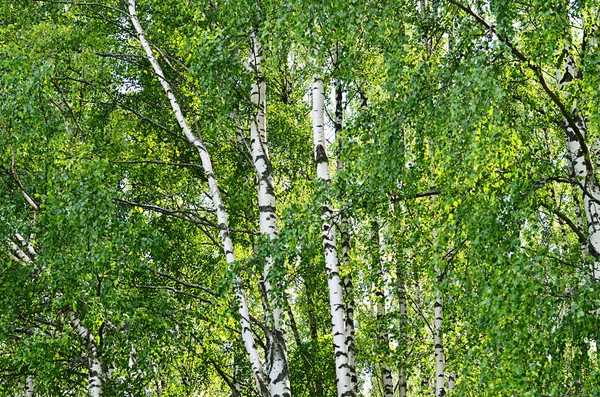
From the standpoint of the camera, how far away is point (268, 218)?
8594mm

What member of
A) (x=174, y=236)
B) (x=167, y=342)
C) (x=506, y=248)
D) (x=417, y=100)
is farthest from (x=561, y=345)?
(x=174, y=236)

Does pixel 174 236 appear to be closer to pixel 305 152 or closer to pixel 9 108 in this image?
pixel 305 152

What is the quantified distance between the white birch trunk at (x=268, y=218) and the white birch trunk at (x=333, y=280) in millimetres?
612

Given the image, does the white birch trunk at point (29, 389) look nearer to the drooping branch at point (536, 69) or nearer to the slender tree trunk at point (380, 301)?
the slender tree trunk at point (380, 301)

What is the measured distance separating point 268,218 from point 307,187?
5.50 feet

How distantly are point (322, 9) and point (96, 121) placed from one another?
22.5ft

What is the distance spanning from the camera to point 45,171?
32.4 ft

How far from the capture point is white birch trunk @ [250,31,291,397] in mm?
7875

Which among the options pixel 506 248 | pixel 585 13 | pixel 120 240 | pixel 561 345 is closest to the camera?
pixel 561 345

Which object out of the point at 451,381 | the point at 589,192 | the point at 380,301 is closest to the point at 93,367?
the point at 380,301

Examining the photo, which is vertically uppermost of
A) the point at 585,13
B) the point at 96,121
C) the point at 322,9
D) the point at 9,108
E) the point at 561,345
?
the point at 96,121

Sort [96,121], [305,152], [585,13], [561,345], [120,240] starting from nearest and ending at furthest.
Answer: [561,345] → [585,13] → [120,240] → [96,121] → [305,152]

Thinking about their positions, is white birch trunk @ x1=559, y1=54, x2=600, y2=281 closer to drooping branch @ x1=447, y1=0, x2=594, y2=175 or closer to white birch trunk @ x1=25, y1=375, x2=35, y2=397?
drooping branch @ x1=447, y1=0, x2=594, y2=175

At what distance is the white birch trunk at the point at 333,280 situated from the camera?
8008 mm
